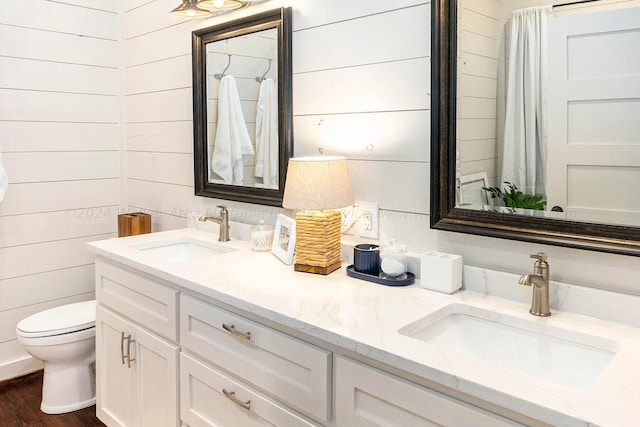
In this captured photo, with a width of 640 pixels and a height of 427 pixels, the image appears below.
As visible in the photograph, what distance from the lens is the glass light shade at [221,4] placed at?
2205mm

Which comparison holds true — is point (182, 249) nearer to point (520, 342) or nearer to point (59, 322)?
point (59, 322)

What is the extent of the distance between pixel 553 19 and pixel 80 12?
2.59 metres

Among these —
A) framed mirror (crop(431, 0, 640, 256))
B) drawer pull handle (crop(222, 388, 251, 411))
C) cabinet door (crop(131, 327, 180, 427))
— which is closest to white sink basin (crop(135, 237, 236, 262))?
cabinet door (crop(131, 327, 180, 427))

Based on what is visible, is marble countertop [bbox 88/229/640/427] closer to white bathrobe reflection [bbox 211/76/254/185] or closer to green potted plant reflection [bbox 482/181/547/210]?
green potted plant reflection [bbox 482/181/547/210]

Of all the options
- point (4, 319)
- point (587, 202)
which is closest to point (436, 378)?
point (587, 202)

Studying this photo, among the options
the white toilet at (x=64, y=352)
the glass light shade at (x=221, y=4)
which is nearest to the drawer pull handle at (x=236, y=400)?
the white toilet at (x=64, y=352)

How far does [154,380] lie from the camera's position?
6.45 ft

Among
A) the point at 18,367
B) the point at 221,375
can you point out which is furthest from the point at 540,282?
the point at 18,367

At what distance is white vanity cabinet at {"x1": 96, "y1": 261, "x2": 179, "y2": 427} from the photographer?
1.88 meters

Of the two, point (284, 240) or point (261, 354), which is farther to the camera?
point (284, 240)

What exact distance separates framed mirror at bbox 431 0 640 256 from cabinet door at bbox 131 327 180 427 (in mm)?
1047

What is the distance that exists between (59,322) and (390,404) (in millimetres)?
1930

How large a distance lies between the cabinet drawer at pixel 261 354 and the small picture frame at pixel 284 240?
14.6 inches

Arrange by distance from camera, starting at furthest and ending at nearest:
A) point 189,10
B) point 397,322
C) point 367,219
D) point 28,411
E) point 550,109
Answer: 1. point 28,411
2. point 189,10
3. point 367,219
4. point 550,109
5. point 397,322
